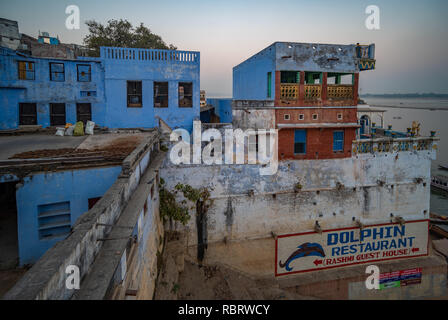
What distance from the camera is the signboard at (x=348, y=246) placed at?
1328 centimetres

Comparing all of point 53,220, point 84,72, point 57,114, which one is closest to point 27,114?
point 57,114

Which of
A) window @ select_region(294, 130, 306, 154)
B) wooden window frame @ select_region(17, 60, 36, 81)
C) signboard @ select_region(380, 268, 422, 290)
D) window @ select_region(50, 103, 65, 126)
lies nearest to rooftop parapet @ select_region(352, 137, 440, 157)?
window @ select_region(294, 130, 306, 154)

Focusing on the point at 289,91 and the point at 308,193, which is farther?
the point at 289,91

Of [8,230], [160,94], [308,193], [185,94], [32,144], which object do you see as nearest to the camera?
[8,230]

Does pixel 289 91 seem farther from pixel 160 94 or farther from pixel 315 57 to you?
pixel 160 94

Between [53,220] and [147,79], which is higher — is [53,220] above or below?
below

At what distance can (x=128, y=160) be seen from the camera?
631 centimetres

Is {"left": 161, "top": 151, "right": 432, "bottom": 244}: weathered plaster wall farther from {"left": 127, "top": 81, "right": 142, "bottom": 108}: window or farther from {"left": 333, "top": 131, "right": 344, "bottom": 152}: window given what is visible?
{"left": 127, "top": 81, "right": 142, "bottom": 108}: window

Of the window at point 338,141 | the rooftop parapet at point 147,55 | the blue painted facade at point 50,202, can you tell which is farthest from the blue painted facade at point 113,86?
→ the blue painted facade at point 50,202

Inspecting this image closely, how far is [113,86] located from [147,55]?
2416mm

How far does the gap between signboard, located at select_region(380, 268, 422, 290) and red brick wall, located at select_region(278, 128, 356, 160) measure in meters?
6.74

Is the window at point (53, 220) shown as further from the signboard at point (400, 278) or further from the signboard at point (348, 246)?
the signboard at point (400, 278)

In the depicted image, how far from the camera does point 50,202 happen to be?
6.85 metres

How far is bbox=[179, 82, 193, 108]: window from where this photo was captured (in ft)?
49.1
